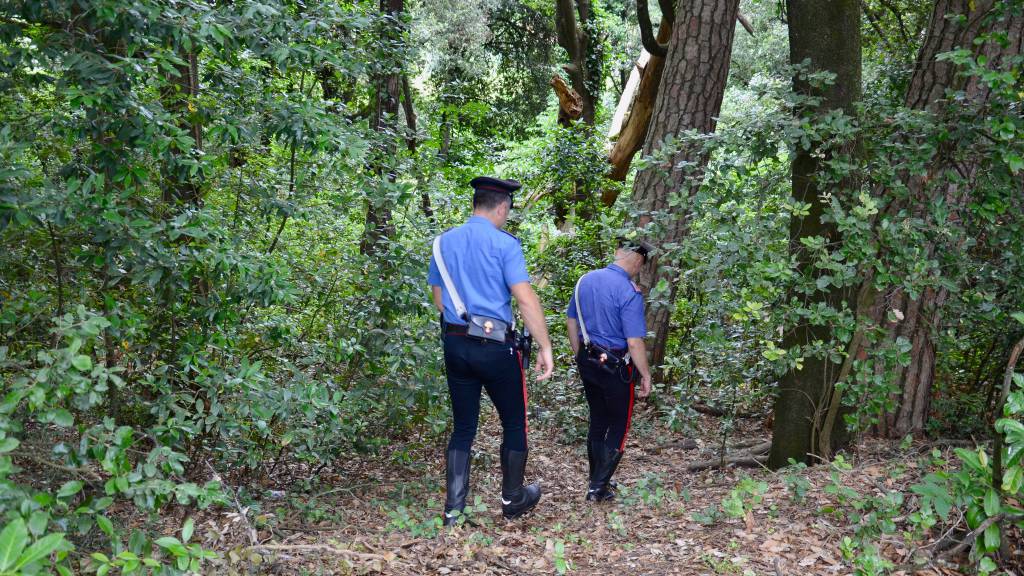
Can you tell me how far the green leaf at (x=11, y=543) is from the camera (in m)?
2.25

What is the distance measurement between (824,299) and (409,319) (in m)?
3.04

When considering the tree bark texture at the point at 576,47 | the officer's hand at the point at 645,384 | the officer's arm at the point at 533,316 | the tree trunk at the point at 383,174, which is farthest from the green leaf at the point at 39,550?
the tree bark texture at the point at 576,47

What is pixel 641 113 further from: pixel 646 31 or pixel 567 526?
pixel 567 526

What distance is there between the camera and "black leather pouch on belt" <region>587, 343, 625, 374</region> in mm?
5750

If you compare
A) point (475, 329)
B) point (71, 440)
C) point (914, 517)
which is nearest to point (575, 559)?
point (475, 329)

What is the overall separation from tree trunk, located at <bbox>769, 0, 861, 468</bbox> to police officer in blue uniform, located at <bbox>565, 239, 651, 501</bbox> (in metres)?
1.06

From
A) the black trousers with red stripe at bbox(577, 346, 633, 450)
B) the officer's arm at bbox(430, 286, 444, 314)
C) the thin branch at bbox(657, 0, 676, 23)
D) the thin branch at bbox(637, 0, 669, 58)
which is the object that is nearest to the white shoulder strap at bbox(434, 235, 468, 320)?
the officer's arm at bbox(430, 286, 444, 314)

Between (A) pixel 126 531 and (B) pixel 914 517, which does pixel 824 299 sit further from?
(A) pixel 126 531

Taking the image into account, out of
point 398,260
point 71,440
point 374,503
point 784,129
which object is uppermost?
point 784,129

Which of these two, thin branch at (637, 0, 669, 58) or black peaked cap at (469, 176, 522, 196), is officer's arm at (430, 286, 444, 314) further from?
thin branch at (637, 0, 669, 58)

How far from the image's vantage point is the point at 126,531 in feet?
12.8

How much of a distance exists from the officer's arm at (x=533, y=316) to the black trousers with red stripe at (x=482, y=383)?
0.19 m

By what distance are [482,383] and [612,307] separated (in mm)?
1189

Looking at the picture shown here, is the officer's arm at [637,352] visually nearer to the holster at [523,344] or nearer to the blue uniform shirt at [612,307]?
the blue uniform shirt at [612,307]
